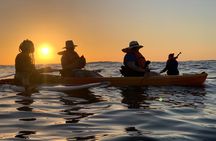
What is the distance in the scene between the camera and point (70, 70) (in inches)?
677

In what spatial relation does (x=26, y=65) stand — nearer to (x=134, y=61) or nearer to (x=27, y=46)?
(x=27, y=46)

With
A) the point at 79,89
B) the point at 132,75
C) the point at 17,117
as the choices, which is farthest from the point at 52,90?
the point at 17,117

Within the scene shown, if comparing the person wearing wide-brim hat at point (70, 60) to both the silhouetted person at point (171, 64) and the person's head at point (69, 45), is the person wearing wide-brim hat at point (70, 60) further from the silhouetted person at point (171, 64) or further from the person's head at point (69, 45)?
the silhouetted person at point (171, 64)

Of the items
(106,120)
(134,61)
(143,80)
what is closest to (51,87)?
(134,61)

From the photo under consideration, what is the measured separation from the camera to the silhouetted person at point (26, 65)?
14062 mm

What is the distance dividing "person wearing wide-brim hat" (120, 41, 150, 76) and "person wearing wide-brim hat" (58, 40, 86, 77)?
227cm

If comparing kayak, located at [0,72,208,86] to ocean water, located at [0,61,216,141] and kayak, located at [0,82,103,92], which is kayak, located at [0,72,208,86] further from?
ocean water, located at [0,61,216,141]

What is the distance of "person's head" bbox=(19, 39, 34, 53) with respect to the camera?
45.6 ft

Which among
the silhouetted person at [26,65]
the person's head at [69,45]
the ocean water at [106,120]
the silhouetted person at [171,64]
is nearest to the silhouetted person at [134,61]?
the silhouetted person at [171,64]

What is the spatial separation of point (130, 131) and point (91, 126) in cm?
87

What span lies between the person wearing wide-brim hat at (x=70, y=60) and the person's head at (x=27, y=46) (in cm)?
331

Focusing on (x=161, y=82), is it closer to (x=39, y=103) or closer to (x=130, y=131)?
(x=39, y=103)

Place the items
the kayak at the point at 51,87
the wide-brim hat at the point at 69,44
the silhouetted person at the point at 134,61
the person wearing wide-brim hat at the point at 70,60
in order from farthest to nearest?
1. the wide-brim hat at the point at 69,44
2. the person wearing wide-brim hat at the point at 70,60
3. the silhouetted person at the point at 134,61
4. the kayak at the point at 51,87

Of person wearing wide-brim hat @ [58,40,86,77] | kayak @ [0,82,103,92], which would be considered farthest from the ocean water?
person wearing wide-brim hat @ [58,40,86,77]
